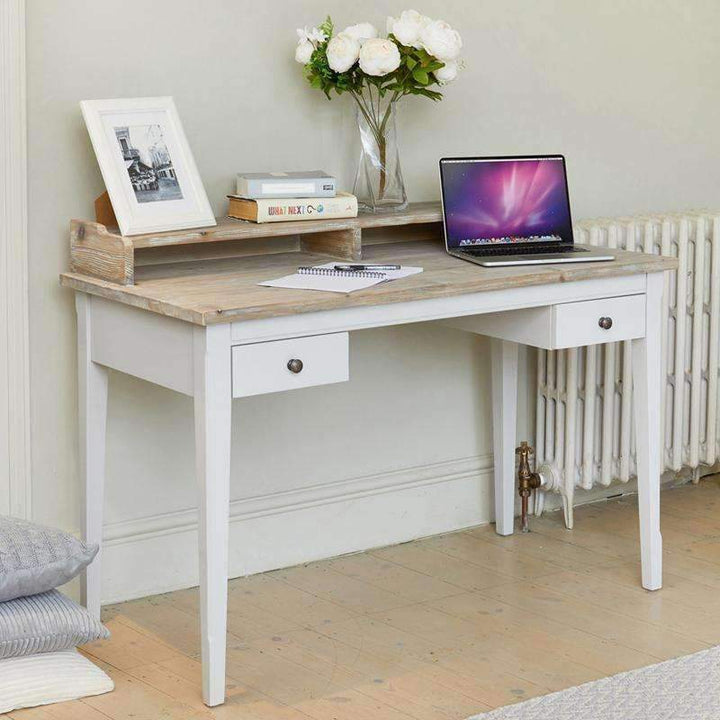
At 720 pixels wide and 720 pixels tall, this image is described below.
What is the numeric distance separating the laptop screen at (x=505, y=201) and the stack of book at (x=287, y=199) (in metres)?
0.25

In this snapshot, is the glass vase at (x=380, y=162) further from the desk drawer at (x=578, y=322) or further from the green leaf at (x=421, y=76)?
the desk drawer at (x=578, y=322)

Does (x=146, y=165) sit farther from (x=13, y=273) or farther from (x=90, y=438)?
(x=90, y=438)

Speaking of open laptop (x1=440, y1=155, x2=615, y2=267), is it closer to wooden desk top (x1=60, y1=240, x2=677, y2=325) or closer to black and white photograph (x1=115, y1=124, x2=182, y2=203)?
wooden desk top (x1=60, y1=240, x2=677, y2=325)

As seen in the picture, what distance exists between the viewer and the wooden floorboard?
91.1 inches

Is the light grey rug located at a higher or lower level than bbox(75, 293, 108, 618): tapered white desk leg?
lower

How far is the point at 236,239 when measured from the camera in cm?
267

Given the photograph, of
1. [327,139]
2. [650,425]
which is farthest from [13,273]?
[650,425]

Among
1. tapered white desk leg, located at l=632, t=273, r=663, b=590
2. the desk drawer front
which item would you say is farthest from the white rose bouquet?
tapered white desk leg, located at l=632, t=273, r=663, b=590

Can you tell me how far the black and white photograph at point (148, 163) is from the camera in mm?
2475

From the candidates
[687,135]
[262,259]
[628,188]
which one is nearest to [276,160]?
[262,259]

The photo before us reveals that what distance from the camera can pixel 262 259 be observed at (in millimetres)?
2727

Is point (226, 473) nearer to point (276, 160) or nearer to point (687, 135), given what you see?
point (276, 160)

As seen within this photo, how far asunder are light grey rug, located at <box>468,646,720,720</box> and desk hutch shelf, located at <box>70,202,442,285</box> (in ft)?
3.15

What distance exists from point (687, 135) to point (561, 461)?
988mm
